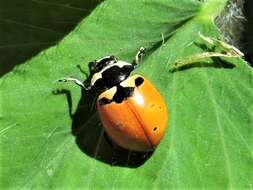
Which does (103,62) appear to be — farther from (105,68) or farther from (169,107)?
(169,107)

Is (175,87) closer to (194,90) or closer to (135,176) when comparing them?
(194,90)

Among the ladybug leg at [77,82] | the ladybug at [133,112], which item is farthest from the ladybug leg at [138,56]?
the ladybug leg at [77,82]

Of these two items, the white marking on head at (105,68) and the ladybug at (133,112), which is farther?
the white marking on head at (105,68)

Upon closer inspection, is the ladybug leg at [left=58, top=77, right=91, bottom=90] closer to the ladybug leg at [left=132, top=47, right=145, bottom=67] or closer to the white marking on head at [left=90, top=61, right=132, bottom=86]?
the white marking on head at [left=90, top=61, right=132, bottom=86]

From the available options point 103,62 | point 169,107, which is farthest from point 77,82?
point 169,107

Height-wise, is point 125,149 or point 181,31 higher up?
point 181,31

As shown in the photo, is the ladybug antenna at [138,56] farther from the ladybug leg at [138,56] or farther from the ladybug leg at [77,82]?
the ladybug leg at [77,82]

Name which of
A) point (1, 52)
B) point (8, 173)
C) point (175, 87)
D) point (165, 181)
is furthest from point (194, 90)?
point (1, 52)
